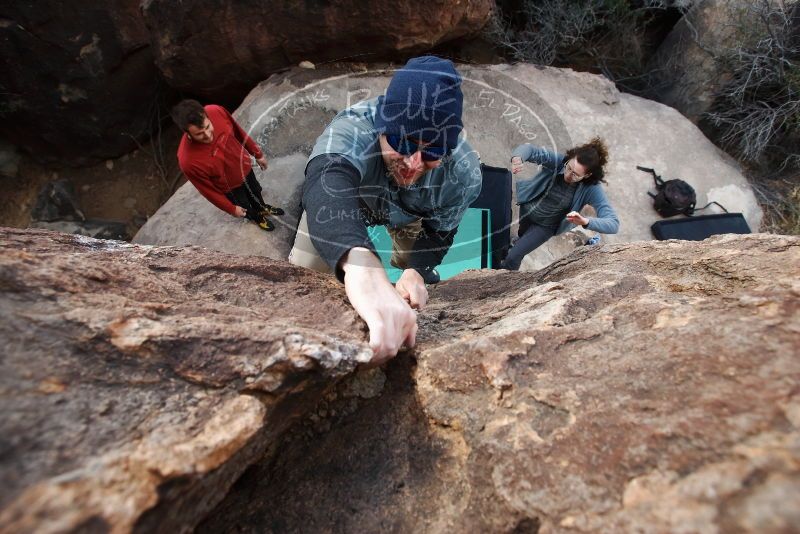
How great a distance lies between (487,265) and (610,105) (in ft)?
7.67

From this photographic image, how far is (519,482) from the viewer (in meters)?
0.76

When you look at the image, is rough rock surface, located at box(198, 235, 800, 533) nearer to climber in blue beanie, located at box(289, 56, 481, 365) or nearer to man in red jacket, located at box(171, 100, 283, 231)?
climber in blue beanie, located at box(289, 56, 481, 365)

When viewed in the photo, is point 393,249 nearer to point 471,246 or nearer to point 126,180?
point 471,246

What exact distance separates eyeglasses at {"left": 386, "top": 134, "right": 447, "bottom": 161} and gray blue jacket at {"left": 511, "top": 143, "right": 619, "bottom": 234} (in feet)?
5.03

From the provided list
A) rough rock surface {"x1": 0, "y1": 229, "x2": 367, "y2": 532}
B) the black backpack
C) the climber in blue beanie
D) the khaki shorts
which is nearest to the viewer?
rough rock surface {"x1": 0, "y1": 229, "x2": 367, "y2": 532}

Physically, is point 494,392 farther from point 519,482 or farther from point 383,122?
point 383,122

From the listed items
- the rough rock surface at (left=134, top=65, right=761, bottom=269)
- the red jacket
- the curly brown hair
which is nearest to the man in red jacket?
the red jacket

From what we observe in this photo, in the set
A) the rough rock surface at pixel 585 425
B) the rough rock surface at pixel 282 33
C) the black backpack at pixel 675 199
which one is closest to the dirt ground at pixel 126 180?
the rough rock surface at pixel 282 33

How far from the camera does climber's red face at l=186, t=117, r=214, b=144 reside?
230 cm

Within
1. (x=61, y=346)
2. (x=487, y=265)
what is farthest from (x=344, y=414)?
(x=487, y=265)

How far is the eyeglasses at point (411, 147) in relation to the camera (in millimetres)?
1426

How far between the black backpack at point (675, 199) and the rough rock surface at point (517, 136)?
109mm

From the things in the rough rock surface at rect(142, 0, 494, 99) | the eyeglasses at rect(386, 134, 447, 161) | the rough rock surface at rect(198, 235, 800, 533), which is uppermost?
the rough rock surface at rect(142, 0, 494, 99)

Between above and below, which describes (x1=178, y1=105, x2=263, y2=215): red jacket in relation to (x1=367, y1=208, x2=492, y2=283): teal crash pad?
above
